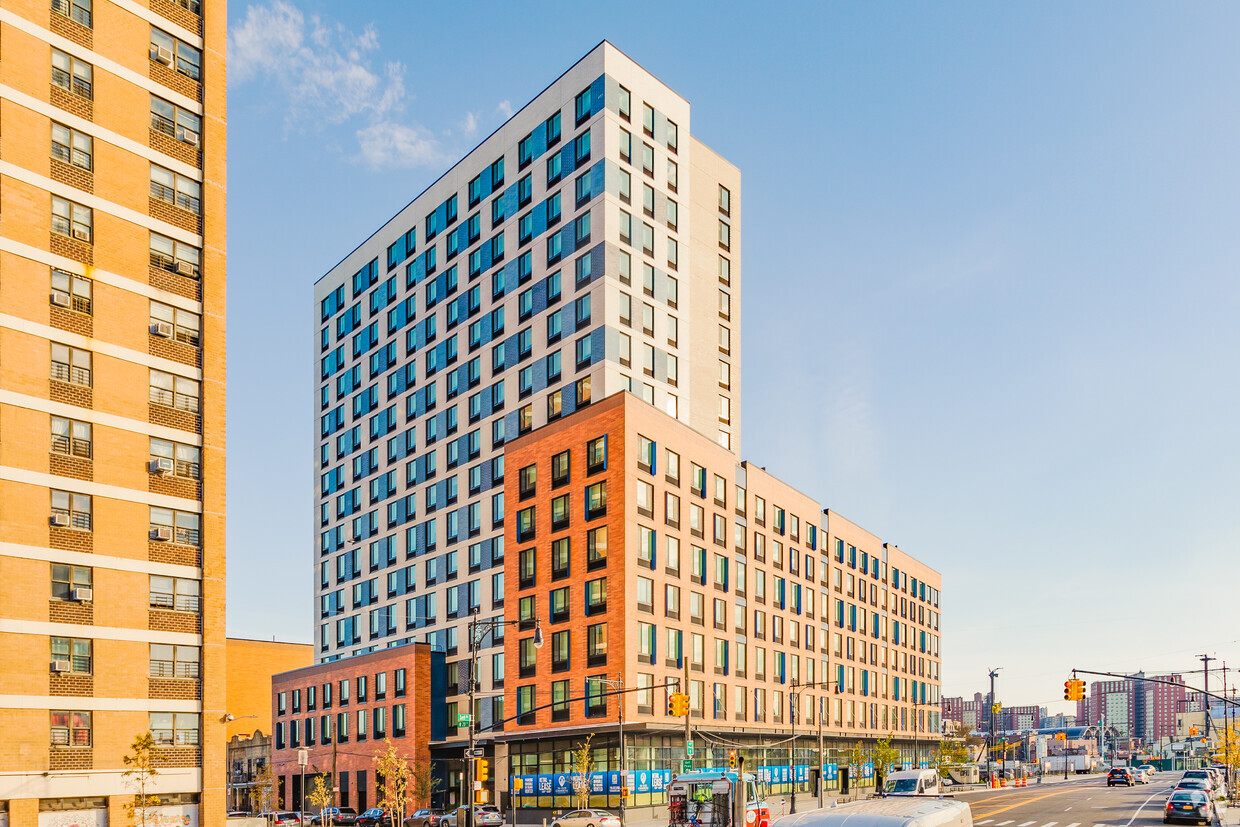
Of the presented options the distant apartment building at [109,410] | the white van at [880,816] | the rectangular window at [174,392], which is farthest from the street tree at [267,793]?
the white van at [880,816]

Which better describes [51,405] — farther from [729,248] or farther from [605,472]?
[729,248]

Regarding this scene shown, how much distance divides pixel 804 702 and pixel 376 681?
37925 millimetres

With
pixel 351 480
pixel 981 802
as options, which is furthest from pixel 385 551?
pixel 981 802

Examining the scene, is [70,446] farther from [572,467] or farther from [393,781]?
[393,781]

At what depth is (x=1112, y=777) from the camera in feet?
347

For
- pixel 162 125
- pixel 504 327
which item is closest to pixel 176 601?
pixel 162 125

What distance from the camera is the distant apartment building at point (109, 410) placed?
40.8 m

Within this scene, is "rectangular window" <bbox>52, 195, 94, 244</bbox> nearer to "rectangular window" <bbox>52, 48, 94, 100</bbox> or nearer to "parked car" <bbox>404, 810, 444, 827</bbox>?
"rectangular window" <bbox>52, 48, 94, 100</bbox>

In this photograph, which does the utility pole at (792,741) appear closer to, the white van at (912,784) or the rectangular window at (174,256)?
the white van at (912,784)

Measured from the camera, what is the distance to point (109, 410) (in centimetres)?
4409

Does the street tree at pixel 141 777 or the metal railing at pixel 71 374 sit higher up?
the metal railing at pixel 71 374

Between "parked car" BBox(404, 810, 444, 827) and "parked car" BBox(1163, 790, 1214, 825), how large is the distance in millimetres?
44036

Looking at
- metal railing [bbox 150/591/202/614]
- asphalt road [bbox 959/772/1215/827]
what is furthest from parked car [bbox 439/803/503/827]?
asphalt road [bbox 959/772/1215/827]

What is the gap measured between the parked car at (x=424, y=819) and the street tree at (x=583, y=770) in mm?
9421
